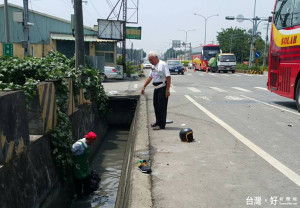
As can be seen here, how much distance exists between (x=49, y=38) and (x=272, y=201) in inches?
1443

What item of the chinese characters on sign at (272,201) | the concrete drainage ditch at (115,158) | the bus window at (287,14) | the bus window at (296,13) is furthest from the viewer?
the bus window at (287,14)

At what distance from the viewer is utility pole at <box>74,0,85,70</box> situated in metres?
10.8

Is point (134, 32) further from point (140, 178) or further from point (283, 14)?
point (140, 178)

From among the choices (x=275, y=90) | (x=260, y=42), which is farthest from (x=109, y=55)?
(x=260, y=42)

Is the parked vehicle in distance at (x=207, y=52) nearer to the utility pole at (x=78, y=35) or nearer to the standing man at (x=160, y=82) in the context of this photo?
the utility pole at (x=78, y=35)

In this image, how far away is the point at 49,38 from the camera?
37094 mm

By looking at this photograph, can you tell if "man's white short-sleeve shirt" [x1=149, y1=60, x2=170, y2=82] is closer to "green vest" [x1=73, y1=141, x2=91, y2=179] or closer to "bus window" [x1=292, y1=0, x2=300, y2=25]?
"green vest" [x1=73, y1=141, x2=91, y2=179]

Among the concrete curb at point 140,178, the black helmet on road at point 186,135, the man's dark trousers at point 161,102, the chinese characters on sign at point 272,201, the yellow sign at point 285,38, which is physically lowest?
the chinese characters on sign at point 272,201

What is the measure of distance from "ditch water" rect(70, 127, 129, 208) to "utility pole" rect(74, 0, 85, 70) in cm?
283

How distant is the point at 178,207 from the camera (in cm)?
351

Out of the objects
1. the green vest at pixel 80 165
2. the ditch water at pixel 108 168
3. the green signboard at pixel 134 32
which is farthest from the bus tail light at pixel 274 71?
the green signboard at pixel 134 32

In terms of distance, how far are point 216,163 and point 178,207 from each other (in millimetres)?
1615

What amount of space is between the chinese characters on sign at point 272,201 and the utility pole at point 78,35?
8044mm

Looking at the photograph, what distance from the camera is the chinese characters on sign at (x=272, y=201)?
11.9 feet
